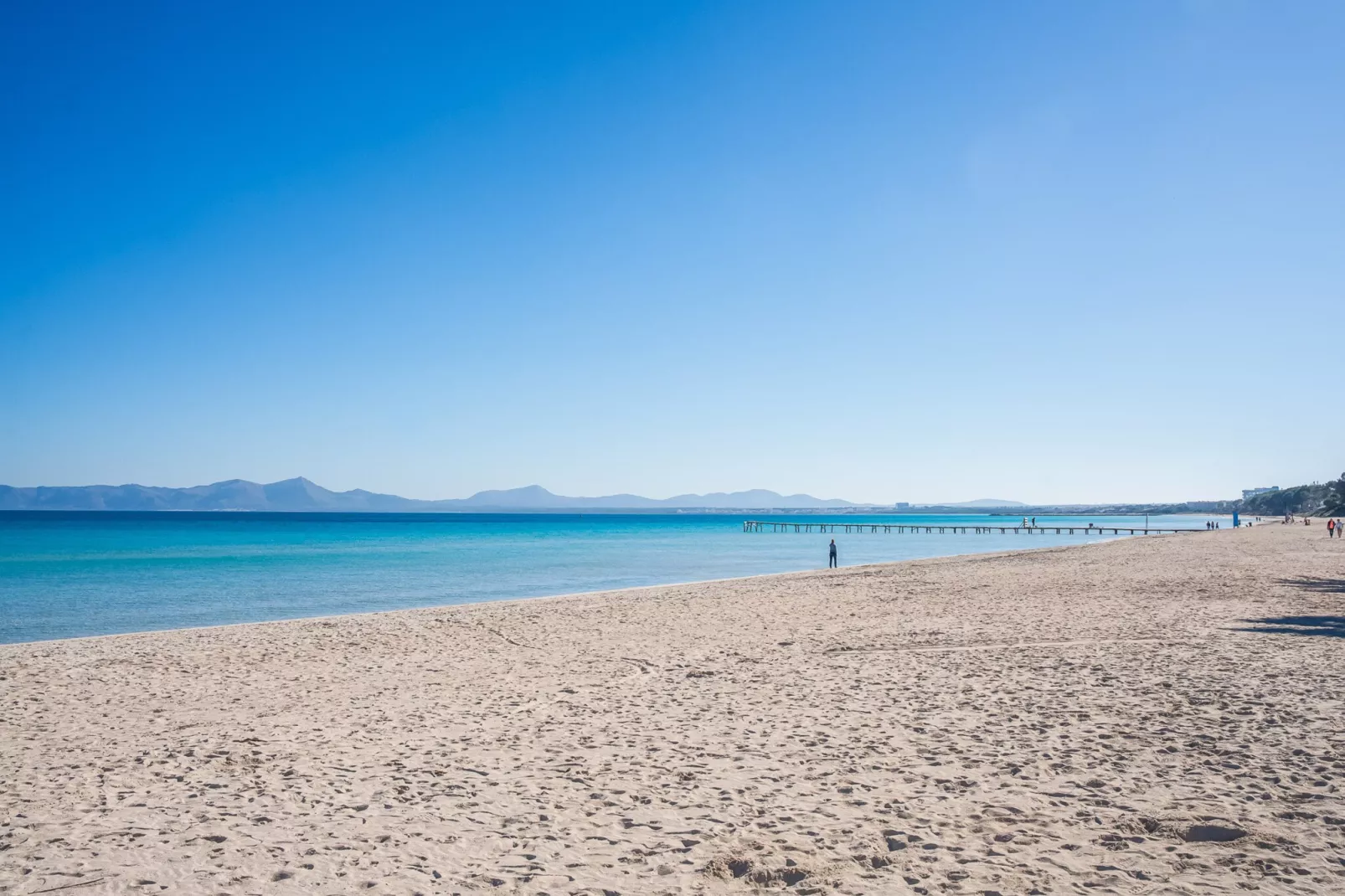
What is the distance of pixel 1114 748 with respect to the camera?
6.70 metres

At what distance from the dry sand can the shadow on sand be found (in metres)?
0.12

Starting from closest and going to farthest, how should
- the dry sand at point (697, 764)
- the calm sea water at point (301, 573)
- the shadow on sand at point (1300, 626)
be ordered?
the dry sand at point (697, 764)
the shadow on sand at point (1300, 626)
the calm sea water at point (301, 573)

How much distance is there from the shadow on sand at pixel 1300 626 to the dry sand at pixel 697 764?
0.39ft

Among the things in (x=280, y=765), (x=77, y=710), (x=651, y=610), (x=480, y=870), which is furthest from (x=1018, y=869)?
(x=651, y=610)

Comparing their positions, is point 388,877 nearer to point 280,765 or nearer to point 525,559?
point 280,765

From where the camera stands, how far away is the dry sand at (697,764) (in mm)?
4781

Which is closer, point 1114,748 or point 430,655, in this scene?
point 1114,748

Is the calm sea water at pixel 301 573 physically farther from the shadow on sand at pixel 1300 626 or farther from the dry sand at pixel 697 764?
the shadow on sand at pixel 1300 626

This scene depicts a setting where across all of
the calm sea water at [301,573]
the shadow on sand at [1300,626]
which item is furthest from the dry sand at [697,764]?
the calm sea water at [301,573]

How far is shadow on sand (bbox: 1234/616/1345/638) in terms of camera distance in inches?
481

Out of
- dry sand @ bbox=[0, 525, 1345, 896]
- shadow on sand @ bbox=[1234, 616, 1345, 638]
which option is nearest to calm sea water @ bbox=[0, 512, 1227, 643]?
dry sand @ bbox=[0, 525, 1345, 896]

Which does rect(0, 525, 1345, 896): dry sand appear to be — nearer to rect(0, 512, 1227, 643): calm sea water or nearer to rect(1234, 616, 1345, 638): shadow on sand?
rect(1234, 616, 1345, 638): shadow on sand

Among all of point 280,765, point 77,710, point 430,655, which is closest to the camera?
point 280,765

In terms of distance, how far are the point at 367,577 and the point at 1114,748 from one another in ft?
107
